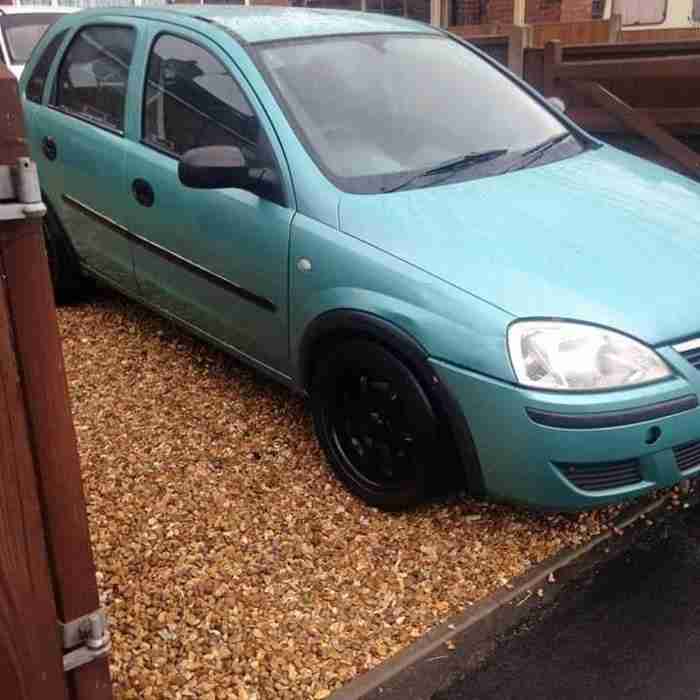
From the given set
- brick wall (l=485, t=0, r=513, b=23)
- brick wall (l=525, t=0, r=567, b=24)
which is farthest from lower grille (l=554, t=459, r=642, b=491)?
brick wall (l=485, t=0, r=513, b=23)

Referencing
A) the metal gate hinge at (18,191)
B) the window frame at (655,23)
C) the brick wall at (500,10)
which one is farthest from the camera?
the brick wall at (500,10)

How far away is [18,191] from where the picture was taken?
153cm

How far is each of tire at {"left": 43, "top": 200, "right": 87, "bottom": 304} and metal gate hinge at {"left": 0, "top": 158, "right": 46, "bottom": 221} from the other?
351cm

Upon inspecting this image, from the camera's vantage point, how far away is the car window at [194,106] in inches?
138

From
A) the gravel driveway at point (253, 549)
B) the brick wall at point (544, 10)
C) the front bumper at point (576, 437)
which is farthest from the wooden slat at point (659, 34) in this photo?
the front bumper at point (576, 437)

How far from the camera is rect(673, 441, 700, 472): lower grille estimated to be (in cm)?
280

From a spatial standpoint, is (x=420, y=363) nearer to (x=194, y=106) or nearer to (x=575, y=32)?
(x=194, y=106)

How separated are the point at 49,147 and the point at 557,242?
306 cm

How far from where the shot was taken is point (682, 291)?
2838mm

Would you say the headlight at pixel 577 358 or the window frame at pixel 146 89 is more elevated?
the window frame at pixel 146 89

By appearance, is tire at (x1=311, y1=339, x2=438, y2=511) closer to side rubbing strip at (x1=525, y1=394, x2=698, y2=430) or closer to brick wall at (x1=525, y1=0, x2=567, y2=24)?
side rubbing strip at (x1=525, y1=394, x2=698, y2=430)

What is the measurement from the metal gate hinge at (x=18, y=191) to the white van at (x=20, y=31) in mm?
9592

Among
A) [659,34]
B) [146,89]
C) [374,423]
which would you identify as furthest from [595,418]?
[659,34]

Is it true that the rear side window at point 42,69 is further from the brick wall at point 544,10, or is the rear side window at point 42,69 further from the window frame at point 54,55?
the brick wall at point 544,10
